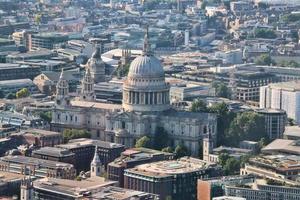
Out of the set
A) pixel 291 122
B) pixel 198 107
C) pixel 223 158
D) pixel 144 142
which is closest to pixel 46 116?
Answer: pixel 144 142

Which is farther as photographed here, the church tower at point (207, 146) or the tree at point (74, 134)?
the tree at point (74, 134)

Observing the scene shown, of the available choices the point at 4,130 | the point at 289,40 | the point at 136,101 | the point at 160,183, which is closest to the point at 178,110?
the point at 136,101

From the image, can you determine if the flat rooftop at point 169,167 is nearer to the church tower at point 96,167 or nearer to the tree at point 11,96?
the church tower at point 96,167

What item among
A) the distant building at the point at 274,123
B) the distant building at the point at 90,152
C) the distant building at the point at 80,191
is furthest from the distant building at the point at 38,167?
the distant building at the point at 274,123

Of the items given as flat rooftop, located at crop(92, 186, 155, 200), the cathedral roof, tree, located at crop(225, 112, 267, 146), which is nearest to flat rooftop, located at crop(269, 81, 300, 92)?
tree, located at crop(225, 112, 267, 146)

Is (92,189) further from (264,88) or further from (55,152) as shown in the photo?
(264,88)

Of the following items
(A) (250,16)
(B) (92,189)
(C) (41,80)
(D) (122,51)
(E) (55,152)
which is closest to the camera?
(B) (92,189)

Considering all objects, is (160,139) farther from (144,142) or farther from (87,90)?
(87,90)
